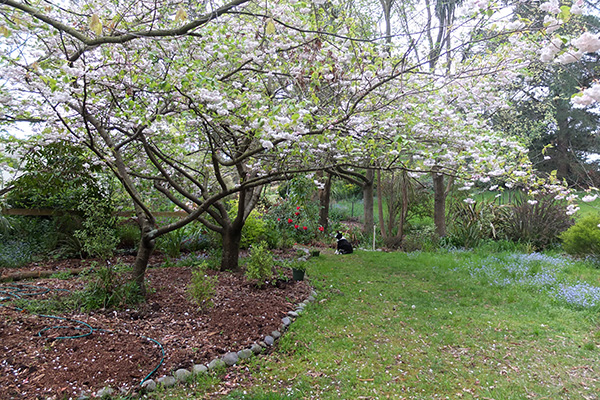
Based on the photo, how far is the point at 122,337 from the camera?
3012 mm

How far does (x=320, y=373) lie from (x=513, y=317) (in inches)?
108

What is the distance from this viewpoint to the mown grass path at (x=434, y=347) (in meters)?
2.79

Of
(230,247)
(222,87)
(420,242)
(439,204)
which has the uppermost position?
(222,87)

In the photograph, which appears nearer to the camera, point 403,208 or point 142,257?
point 142,257

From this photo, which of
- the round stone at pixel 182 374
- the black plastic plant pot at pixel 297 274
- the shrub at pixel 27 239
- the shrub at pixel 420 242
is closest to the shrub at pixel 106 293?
the round stone at pixel 182 374

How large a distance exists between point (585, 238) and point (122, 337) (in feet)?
26.9

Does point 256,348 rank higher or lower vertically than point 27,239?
lower

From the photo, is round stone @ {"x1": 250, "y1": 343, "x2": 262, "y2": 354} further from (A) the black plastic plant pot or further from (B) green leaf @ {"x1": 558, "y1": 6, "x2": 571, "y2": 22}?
(B) green leaf @ {"x1": 558, "y1": 6, "x2": 571, "y2": 22}

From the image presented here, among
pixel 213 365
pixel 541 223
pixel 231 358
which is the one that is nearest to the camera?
pixel 213 365

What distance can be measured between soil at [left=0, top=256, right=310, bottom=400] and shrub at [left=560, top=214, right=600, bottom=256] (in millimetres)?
6168

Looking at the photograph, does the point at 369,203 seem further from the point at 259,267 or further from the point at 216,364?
the point at 216,364

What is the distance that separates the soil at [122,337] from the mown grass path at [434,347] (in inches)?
19.1

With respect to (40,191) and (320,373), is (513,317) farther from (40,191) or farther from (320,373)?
(40,191)

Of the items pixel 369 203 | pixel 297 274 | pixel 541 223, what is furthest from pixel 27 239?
pixel 541 223
